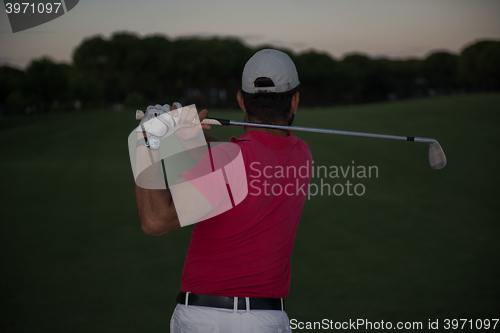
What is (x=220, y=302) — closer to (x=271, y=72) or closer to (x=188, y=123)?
(x=188, y=123)

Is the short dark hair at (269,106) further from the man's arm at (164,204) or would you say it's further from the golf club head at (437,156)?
the golf club head at (437,156)

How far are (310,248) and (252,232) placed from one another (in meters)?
5.55

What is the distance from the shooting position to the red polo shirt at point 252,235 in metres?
1.88

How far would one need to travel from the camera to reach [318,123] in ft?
62.8

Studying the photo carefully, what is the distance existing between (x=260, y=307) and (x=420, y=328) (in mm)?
3557

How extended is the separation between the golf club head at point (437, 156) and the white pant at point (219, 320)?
6.18 feet

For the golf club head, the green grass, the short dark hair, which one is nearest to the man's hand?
the short dark hair

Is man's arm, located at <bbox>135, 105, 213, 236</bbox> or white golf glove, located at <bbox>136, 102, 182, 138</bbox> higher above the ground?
white golf glove, located at <bbox>136, 102, 182, 138</bbox>

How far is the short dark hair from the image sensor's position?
2.08 meters

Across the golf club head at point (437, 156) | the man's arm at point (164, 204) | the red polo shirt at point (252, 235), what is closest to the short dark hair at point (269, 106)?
the red polo shirt at point (252, 235)

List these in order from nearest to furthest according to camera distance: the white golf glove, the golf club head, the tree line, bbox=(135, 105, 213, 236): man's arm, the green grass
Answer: bbox=(135, 105, 213, 236): man's arm, the white golf glove, the golf club head, the green grass, the tree line

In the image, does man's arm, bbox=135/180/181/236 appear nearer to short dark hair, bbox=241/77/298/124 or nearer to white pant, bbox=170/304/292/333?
white pant, bbox=170/304/292/333

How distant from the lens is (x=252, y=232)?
1.95m

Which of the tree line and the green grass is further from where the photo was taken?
the tree line
